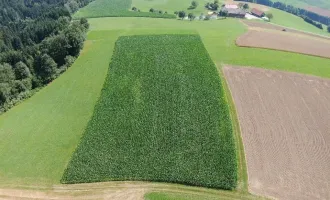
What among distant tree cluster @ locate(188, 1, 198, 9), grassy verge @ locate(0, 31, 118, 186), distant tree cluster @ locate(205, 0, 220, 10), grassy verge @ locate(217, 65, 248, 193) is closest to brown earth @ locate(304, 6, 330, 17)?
distant tree cluster @ locate(205, 0, 220, 10)

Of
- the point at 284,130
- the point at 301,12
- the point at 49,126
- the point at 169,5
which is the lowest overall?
the point at 301,12

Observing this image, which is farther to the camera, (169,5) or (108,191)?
(169,5)

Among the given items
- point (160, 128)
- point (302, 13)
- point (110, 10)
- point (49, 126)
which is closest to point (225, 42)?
point (160, 128)

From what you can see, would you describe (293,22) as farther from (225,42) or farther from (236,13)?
(225,42)

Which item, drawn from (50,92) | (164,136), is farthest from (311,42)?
(50,92)

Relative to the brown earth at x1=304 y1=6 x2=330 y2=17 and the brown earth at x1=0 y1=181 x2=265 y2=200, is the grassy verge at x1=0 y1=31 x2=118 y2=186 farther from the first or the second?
the brown earth at x1=304 y1=6 x2=330 y2=17

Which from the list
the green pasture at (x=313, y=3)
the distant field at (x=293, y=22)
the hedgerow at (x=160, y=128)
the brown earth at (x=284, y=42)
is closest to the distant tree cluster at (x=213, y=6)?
the distant field at (x=293, y=22)
